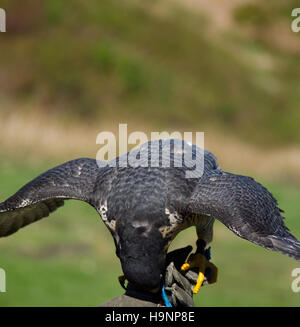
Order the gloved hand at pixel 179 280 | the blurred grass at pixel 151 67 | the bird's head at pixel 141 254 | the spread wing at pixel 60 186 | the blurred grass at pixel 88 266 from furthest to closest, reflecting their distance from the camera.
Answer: the blurred grass at pixel 151 67 < the blurred grass at pixel 88 266 < the spread wing at pixel 60 186 < the gloved hand at pixel 179 280 < the bird's head at pixel 141 254

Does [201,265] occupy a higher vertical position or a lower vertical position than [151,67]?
lower

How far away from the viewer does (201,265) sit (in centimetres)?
628

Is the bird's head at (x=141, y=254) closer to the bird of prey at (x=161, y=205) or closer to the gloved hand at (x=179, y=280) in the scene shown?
the bird of prey at (x=161, y=205)

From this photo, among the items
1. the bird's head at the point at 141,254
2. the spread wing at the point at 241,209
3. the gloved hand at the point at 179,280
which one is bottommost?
the gloved hand at the point at 179,280

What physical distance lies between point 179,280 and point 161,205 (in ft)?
2.29

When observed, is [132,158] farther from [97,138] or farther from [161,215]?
[97,138]

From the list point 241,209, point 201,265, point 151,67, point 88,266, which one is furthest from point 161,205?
point 151,67

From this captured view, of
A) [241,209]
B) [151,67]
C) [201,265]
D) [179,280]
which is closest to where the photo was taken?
[241,209]

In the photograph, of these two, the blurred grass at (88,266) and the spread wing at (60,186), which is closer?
the spread wing at (60,186)

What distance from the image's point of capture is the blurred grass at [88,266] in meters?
15.4

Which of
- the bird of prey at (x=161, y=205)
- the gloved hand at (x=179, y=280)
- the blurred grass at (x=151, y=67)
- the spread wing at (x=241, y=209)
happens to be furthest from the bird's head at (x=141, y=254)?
the blurred grass at (x=151, y=67)

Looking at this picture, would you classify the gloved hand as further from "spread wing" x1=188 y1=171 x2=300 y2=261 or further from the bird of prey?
"spread wing" x1=188 y1=171 x2=300 y2=261

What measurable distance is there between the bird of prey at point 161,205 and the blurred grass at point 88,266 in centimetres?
884

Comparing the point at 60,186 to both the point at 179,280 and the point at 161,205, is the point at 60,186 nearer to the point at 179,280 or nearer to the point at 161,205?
the point at 161,205
